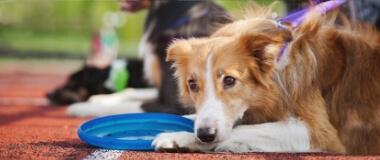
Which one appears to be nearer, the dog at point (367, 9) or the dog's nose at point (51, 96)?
the dog at point (367, 9)

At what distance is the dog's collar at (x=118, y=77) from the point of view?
28.2ft

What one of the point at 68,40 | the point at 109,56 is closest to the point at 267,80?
the point at 109,56

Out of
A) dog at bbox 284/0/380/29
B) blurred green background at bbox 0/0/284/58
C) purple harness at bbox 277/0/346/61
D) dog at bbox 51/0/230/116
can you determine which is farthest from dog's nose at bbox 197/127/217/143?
blurred green background at bbox 0/0/284/58

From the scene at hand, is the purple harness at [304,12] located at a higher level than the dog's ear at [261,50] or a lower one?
higher

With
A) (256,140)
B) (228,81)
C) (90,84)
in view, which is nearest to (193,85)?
(228,81)

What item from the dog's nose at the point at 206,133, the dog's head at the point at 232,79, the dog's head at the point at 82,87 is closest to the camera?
the dog's nose at the point at 206,133

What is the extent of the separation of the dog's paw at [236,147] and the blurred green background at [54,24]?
877cm

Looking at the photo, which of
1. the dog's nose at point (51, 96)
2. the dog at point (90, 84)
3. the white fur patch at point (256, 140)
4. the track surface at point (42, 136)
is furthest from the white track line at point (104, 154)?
the dog's nose at point (51, 96)

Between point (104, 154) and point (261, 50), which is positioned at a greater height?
point (261, 50)

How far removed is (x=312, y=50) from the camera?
456 centimetres

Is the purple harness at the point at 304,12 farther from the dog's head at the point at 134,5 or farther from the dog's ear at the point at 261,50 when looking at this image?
the dog's head at the point at 134,5

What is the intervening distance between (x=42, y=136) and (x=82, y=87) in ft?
10.9

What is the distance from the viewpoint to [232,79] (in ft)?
14.2

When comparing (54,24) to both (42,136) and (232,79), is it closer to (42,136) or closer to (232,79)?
(42,136)
